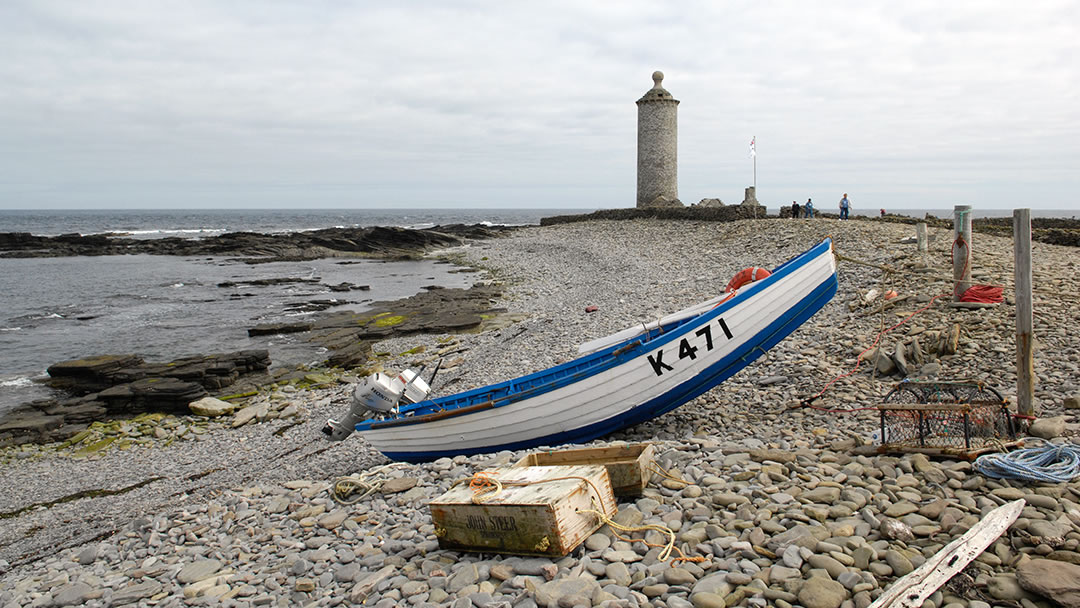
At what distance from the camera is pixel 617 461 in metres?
6.38

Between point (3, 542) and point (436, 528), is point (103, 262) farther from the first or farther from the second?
point (436, 528)

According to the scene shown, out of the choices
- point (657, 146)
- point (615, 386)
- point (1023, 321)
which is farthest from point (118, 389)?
point (657, 146)

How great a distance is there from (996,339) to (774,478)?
6.18 metres

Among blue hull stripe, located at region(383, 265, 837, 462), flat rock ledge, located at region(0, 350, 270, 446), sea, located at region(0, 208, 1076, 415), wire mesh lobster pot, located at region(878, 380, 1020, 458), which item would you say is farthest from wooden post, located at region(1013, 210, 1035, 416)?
sea, located at region(0, 208, 1076, 415)

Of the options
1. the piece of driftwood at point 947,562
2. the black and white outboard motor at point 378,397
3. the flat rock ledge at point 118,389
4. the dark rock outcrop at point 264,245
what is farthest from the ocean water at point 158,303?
the piece of driftwood at point 947,562

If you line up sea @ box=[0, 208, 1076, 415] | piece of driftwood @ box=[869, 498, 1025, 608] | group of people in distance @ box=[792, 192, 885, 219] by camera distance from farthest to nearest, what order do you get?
group of people in distance @ box=[792, 192, 885, 219], sea @ box=[0, 208, 1076, 415], piece of driftwood @ box=[869, 498, 1025, 608]

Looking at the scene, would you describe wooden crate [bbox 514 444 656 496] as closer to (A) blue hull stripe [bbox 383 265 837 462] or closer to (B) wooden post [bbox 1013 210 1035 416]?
(A) blue hull stripe [bbox 383 265 837 462]

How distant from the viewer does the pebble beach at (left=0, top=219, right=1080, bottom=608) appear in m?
4.60

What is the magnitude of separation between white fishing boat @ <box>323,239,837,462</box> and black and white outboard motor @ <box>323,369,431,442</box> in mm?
281

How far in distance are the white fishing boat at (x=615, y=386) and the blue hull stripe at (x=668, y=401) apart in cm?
2

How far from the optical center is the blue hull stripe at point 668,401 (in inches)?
351

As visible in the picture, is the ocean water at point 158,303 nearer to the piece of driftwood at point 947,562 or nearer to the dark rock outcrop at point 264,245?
the dark rock outcrop at point 264,245

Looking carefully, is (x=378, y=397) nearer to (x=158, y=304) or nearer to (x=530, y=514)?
(x=530, y=514)

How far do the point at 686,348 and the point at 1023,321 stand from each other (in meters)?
3.62
